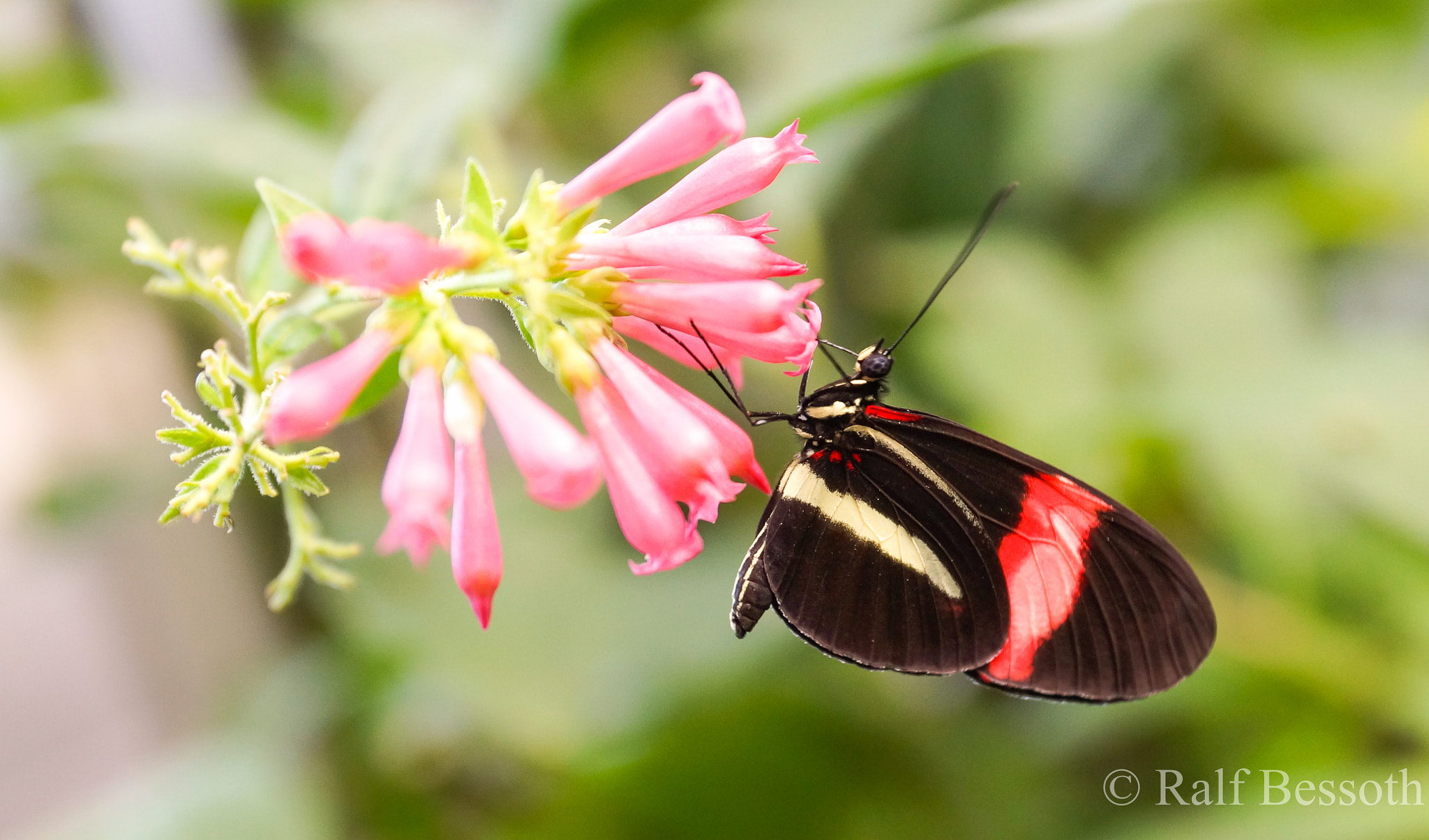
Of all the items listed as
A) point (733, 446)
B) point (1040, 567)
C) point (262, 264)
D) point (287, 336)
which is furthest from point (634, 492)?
point (1040, 567)

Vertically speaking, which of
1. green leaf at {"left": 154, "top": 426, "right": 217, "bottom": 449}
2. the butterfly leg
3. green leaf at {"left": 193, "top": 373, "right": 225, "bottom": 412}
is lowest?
the butterfly leg

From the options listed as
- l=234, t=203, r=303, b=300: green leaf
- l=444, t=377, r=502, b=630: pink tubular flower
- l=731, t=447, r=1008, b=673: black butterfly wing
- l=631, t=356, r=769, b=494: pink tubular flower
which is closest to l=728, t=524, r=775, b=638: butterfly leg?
l=731, t=447, r=1008, b=673: black butterfly wing

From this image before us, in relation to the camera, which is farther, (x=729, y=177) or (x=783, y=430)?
(x=783, y=430)

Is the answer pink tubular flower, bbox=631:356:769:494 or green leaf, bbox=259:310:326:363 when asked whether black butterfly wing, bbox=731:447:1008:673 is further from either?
green leaf, bbox=259:310:326:363

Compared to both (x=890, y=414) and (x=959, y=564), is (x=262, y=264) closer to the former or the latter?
(x=890, y=414)

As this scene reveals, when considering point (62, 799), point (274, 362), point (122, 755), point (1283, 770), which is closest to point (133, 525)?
point (122, 755)

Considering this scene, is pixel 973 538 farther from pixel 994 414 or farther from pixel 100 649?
pixel 100 649
